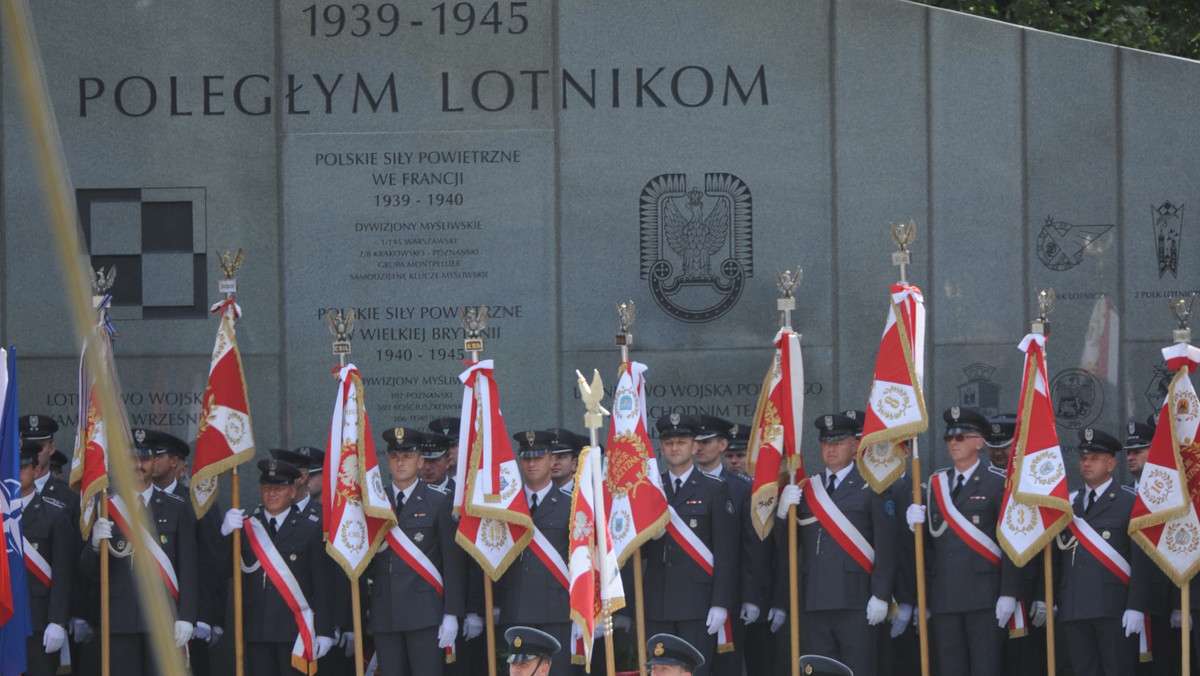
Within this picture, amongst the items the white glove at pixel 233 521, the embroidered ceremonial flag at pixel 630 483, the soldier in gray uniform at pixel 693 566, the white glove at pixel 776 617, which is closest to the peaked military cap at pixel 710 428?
the soldier in gray uniform at pixel 693 566

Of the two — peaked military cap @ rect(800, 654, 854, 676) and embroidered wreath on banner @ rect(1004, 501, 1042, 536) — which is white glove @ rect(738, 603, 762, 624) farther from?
peaked military cap @ rect(800, 654, 854, 676)

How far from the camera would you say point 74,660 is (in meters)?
10.1

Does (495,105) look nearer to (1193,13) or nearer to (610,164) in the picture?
(610,164)

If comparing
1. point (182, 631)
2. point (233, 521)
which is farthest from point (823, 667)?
point (182, 631)

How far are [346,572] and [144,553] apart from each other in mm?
6690

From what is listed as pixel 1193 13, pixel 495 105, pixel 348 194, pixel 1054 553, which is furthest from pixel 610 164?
pixel 1193 13

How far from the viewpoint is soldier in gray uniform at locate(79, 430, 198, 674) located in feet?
31.2

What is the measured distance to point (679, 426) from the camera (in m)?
9.48

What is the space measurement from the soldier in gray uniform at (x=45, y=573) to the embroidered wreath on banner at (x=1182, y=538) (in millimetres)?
6733

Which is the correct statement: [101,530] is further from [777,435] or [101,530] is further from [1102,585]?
[1102,585]

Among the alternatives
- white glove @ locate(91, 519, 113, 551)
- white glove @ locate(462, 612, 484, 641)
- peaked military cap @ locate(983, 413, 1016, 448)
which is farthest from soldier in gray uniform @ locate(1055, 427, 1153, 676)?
white glove @ locate(91, 519, 113, 551)

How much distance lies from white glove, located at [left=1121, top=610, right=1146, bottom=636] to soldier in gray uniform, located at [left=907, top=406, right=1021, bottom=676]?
0.62 m

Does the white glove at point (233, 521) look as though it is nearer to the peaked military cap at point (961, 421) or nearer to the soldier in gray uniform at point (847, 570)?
the soldier in gray uniform at point (847, 570)

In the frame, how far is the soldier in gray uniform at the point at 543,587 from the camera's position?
920cm
